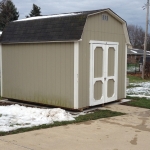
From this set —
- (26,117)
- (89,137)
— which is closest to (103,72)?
(26,117)

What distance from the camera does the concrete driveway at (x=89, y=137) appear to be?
5.52 m

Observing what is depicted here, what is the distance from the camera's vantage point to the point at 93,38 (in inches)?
366

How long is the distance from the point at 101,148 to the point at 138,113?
3904 millimetres

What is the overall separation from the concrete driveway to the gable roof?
9.17 ft

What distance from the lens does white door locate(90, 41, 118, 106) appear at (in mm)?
9336

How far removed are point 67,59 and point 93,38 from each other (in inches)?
44.1

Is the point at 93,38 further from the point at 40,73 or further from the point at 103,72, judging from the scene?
the point at 40,73

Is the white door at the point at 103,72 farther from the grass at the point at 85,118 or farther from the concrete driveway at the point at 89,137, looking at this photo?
the concrete driveway at the point at 89,137

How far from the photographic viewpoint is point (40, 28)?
9750 mm

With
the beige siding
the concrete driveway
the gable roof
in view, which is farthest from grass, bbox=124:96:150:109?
the gable roof

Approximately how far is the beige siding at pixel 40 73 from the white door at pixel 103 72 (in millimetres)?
819

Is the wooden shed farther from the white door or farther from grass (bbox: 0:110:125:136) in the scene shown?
grass (bbox: 0:110:125:136)

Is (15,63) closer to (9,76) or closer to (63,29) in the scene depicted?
(9,76)

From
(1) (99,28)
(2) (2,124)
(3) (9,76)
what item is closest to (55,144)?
(2) (2,124)
